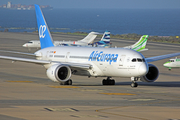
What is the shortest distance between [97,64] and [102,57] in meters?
1.00

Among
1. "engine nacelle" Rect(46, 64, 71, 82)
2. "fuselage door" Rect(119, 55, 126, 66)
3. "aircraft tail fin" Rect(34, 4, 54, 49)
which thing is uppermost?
"aircraft tail fin" Rect(34, 4, 54, 49)

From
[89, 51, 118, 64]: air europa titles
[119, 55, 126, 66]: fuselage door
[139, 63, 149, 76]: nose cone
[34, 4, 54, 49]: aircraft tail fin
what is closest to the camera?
[139, 63, 149, 76]: nose cone

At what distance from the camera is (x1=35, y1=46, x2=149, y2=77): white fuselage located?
128ft

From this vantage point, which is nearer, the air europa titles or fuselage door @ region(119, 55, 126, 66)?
fuselage door @ region(119, 55, 126, 66)

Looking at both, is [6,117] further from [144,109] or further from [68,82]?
[68,82]

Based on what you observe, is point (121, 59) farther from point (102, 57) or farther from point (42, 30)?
point (42, 30)

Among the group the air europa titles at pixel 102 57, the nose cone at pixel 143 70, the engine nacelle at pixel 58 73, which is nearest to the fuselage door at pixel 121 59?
the air europa titles at pixel 102 57

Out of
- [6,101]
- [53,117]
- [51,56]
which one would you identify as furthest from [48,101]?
[51,56]

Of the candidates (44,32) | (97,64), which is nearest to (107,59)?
(97,64)

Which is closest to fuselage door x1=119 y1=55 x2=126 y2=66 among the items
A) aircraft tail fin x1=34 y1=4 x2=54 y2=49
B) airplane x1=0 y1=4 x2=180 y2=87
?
airplane x1=0 y1=4 x2=180 y2=87

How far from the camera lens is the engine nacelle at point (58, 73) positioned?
39812 mm

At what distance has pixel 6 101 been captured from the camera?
2950cm

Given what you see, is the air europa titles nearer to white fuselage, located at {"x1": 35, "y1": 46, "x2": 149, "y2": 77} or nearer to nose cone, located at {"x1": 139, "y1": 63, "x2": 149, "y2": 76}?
white fuselage, located at {"x1": 35, "y1": 46, "x2": 149, "y2": 77}

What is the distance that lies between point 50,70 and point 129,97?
1058cm
